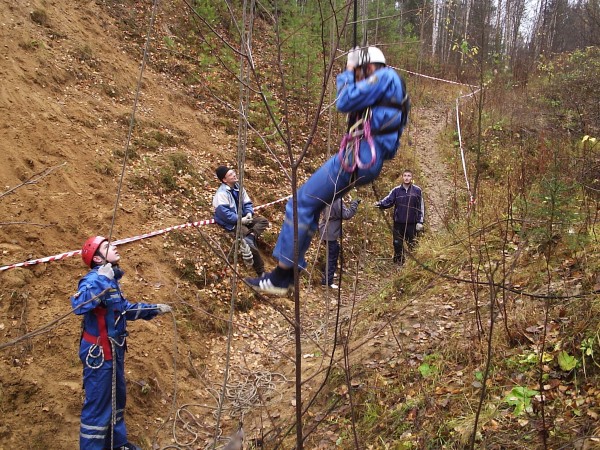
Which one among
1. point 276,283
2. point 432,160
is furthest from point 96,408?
point 432,160

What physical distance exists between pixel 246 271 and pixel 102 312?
375 cm

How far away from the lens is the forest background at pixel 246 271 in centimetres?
329

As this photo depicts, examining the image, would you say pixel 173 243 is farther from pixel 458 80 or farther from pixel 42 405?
pixel 458 80

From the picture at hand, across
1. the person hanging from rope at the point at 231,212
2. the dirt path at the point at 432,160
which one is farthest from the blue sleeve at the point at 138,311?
the dirt path at the point at 432,160

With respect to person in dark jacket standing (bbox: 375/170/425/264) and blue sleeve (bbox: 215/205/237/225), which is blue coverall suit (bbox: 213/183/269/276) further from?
person in dark jacket standing (bbox: 375/170/425/264)

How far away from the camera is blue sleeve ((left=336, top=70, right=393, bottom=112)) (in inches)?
105

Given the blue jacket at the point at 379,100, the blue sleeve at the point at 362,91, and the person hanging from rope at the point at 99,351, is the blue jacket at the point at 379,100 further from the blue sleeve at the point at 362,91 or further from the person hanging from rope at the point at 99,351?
the person hanging from rope at the point at 99,351

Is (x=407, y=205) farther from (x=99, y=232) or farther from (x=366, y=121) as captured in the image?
(x=366, y=121)

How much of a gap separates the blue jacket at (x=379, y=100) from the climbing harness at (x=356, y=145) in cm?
4

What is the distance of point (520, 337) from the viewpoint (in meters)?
→ 4.19

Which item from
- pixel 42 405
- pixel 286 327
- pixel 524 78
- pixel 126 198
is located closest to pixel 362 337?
pixel 286 327

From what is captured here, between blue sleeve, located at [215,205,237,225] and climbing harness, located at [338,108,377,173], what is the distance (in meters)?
3.71

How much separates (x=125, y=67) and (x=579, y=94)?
35.5 ft

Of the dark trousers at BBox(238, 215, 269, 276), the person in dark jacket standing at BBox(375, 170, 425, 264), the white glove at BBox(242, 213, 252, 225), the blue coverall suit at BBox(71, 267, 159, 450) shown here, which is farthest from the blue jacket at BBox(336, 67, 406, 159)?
the person in dark jacket standing at BBox(375, 170, 425, 264)
